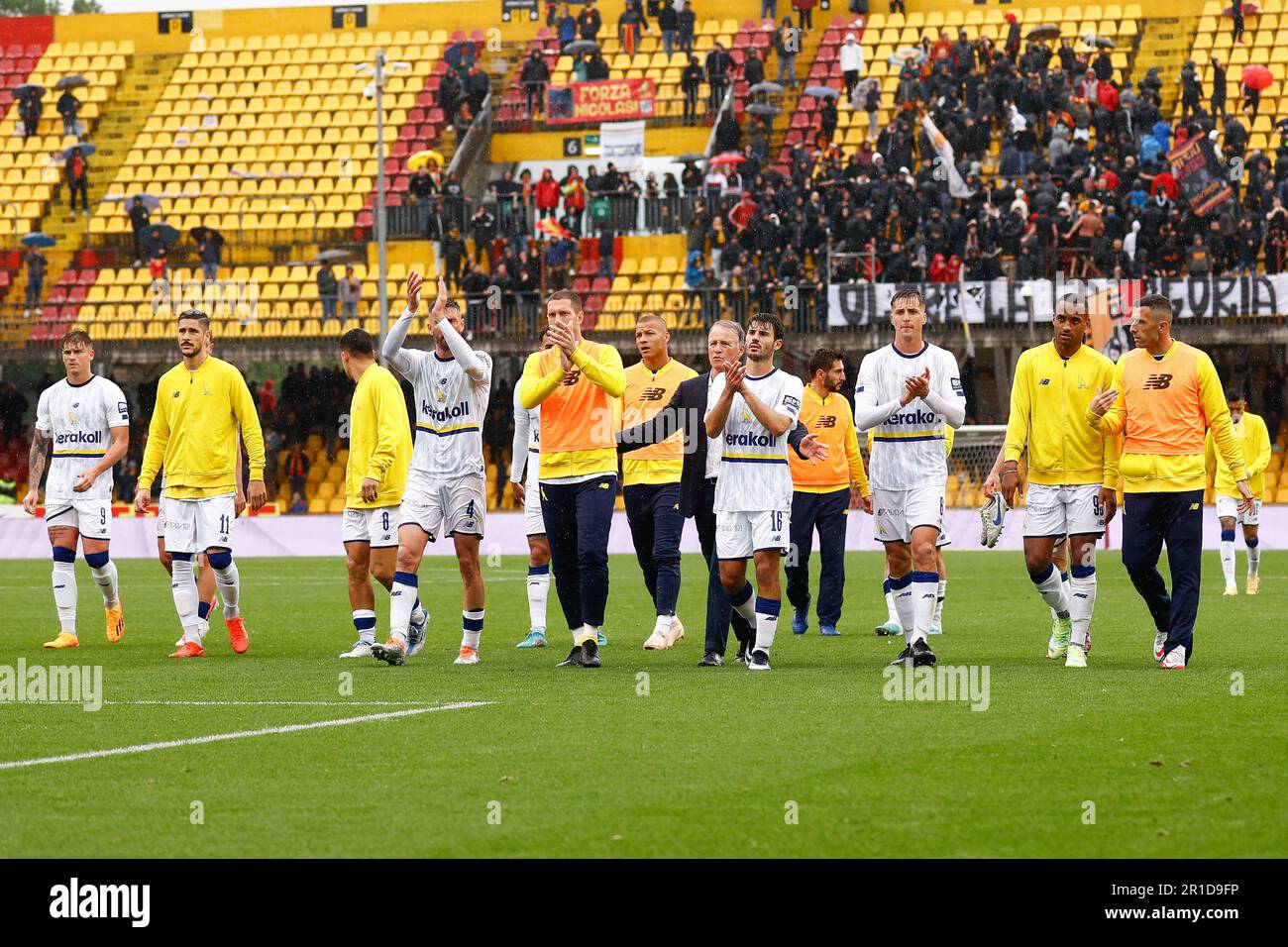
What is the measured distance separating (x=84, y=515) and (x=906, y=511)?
21.0ft

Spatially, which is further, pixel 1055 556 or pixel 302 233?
pixel 302 233

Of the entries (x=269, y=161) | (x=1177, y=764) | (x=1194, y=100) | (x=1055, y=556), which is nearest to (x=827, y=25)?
(x=1194, y=100)

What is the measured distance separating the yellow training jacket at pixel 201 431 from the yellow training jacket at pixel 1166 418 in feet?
19.0

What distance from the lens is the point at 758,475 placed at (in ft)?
38.1

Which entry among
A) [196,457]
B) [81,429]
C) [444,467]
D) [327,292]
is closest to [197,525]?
[196,457]

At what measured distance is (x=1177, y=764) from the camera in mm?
7508

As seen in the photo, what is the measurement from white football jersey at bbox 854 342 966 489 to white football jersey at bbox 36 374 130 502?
593cm

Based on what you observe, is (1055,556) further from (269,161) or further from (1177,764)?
(269,161)

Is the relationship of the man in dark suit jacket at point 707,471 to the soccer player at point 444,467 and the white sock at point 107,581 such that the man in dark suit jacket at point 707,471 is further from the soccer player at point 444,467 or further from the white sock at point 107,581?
the white sock at point 107,581

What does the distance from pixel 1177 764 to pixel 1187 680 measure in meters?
3.33

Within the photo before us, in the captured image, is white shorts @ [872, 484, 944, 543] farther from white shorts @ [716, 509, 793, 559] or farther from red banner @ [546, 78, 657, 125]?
red banner @ [546, 78, 657, 125]

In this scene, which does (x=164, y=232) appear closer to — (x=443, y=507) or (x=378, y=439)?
(x=378, y=439)

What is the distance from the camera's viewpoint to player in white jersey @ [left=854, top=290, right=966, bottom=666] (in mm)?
11633

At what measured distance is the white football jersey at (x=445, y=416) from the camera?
12289mm
